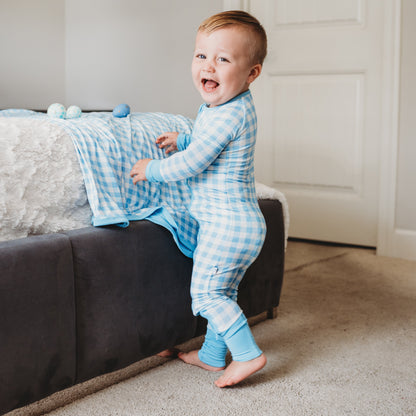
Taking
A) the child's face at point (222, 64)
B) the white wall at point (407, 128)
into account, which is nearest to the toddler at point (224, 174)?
the child's face at point (222, 64)

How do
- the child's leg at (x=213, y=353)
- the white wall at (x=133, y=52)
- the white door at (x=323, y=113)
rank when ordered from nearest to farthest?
the child's leg at (x=213, y=353) → the white door at (x=323, y=113) → the white wall at (x=133, y=52)

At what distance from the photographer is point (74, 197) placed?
1086 mm

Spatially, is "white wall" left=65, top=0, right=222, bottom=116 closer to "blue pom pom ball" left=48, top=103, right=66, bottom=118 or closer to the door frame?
the door frame

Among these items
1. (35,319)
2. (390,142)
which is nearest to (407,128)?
(390,142)

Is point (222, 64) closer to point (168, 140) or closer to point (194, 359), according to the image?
point (168, 140)

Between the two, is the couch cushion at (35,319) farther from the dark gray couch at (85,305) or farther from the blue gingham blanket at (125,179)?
the blue gingham blanket at (125,179)

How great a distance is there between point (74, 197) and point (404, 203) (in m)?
1.74

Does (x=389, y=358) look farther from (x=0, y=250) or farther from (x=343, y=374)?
(x=0, y=250)

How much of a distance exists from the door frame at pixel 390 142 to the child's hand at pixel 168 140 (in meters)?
1.42

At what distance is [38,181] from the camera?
1030 millimetres

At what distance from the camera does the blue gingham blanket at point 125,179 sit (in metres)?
1.10

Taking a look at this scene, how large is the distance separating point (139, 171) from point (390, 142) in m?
1.58

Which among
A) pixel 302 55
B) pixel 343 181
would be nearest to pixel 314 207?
pixel 343 181

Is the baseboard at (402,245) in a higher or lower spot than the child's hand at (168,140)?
lower
